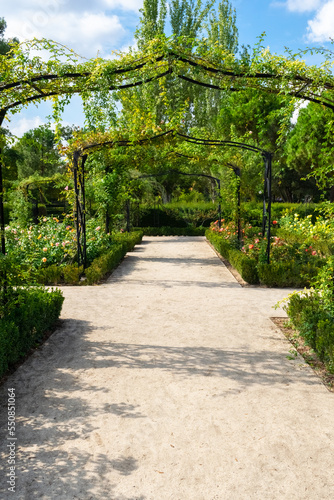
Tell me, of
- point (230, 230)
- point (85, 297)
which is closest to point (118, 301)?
point (85, 297)

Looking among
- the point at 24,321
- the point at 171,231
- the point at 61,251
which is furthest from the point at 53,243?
the point at 171,231

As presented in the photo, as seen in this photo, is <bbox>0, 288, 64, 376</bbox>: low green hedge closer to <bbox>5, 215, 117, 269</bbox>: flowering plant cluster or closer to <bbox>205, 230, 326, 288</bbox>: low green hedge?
<bbox>5, 215, 117, 269</bbox>: flowering plant cluster

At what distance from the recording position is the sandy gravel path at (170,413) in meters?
2.42

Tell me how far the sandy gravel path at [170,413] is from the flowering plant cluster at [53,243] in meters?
3.35

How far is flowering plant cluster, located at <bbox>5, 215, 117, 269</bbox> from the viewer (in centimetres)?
898

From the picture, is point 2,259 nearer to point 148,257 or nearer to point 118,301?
point 118,301

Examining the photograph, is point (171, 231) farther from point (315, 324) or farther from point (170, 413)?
point (170, 413)

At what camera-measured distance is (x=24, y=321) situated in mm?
4289

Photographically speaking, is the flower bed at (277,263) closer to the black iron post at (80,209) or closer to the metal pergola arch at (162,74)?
the metal pergola arch at (162,74)

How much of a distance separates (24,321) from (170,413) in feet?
6.28

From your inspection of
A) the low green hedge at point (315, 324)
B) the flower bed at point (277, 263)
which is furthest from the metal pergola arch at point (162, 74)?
the flower bed at point (277, 263)

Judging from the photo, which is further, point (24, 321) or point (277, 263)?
point (277, 263)

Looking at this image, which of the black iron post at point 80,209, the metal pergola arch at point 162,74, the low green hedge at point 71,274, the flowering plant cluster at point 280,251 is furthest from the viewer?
the flowering plant cluster at point 280,251

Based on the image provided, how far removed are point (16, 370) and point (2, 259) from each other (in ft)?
3.53
